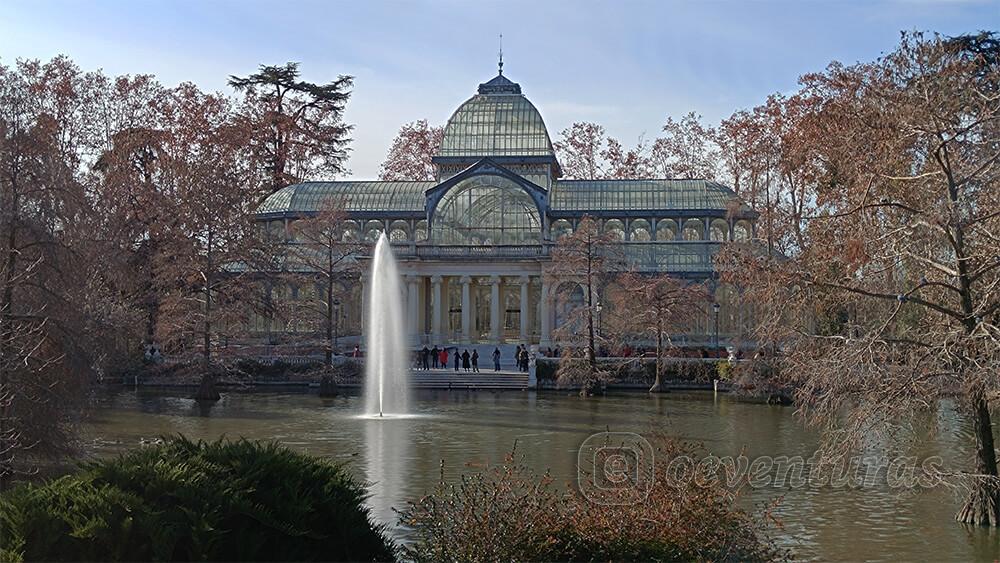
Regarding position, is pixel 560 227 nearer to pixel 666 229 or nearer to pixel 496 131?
pixel 666 229

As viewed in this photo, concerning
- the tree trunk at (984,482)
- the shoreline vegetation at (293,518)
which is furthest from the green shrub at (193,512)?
the tree trunk at (984,482)

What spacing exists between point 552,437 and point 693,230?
32.3 metres

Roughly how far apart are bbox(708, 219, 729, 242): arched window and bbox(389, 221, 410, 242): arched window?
16161mm

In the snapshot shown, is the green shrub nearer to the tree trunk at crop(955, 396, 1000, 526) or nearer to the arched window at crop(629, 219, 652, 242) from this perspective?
the tree trunk at crop(955, 396, 1000, 526)

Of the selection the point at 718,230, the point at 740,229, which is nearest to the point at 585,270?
the point at 718,230

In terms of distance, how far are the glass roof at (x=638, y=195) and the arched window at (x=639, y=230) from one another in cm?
77

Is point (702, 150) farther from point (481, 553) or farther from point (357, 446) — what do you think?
point (481, 553)

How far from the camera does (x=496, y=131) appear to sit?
193 ft

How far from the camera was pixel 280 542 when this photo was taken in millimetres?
8758

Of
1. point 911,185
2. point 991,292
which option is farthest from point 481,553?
point 911,185

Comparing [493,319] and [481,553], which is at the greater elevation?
[493,319]

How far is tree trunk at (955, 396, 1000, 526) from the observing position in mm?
14508

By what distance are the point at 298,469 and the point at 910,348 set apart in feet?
30.0

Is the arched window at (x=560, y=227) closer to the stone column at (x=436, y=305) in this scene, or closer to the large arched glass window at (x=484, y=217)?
the large arched glass window at (x=484, y=217)
